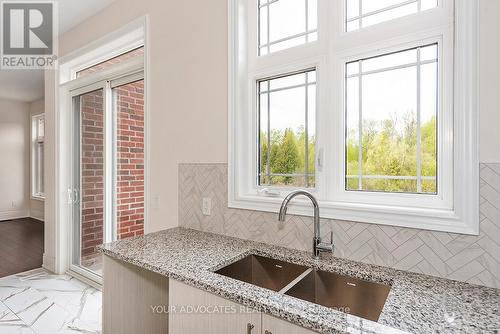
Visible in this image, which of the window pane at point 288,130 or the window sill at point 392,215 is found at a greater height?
the window pane at point 288,130

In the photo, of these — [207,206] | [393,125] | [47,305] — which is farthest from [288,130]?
[47,305]

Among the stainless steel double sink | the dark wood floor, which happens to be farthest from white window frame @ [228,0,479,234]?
the dark wood floor

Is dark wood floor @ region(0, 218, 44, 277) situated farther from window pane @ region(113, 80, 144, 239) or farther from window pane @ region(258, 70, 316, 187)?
window pane @ region(258, 70, 316, 187)

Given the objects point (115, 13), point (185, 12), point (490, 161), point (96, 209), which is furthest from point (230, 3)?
point (96, 209)

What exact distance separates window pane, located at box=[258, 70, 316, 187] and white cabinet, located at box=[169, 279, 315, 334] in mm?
814

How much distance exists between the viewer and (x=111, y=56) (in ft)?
9.33

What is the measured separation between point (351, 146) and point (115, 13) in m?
2.36

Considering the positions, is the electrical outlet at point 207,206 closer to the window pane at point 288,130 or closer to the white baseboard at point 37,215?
the window pane at point 288,130

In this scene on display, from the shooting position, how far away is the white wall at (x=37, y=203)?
21.1 feet

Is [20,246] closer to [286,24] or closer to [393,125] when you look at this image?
[286,24]

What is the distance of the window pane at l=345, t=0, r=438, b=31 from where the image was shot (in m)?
1.32

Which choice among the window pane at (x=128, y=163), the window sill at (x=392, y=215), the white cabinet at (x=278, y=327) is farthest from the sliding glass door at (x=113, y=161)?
the white cabinet at (x=278, y=327)

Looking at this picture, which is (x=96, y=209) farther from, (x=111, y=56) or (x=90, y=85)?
(x=111, y=56)

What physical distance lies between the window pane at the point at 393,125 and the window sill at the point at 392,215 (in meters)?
0.15
